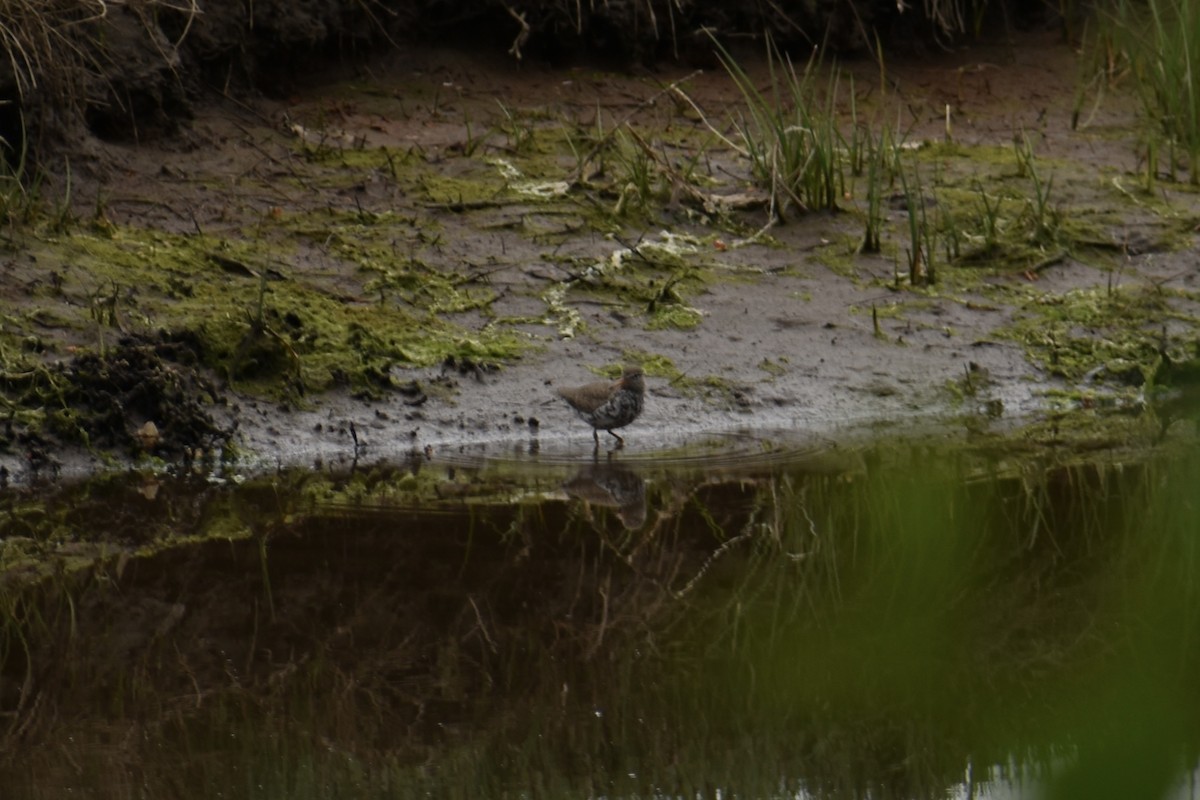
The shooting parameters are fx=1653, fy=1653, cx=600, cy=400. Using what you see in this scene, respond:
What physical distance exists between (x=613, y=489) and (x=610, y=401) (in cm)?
62

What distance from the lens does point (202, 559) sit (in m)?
4.74

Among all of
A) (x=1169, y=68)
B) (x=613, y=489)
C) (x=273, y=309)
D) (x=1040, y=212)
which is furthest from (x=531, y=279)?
(x=1169, y=68)

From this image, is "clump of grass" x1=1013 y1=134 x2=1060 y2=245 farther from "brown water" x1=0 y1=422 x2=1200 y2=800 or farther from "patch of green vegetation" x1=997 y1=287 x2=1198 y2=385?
"brown water" x1=0 y1=422 x2=1200 y2=800

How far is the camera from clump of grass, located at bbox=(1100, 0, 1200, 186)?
8.38 meters

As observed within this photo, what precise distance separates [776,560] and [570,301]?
283 cm

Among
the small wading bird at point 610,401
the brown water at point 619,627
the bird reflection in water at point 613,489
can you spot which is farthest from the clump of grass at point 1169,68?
the bird reflection in water at point 613,489

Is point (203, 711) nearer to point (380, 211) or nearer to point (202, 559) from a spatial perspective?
point (202, 559)

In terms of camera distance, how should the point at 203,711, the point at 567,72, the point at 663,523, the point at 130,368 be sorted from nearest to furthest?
the point at 203,711 < the point at 663,523 < the point at 130,368 < the point at 567,72

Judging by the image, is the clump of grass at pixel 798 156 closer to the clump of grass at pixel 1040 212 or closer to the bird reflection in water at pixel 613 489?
the clump of grass at pixel 1040 212

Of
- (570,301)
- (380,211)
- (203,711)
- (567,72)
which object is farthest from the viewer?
(567,72)

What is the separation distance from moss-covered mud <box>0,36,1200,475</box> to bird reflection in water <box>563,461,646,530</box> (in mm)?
616

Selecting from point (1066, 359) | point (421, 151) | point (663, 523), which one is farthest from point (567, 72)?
point (663, 523)

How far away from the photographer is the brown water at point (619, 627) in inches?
69.1

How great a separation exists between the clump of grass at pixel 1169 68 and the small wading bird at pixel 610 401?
3.65 metres
